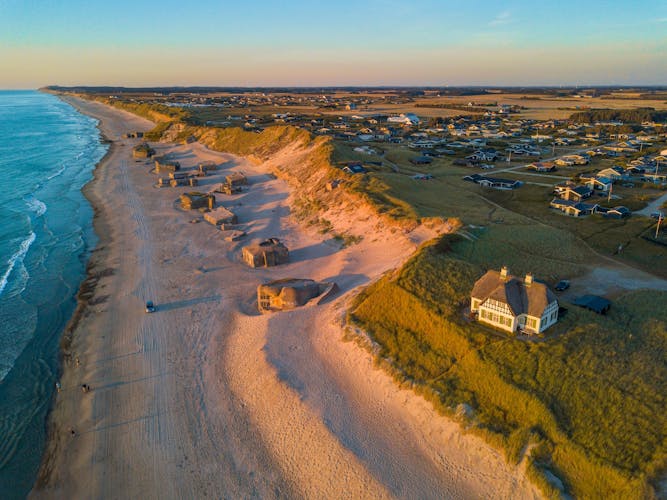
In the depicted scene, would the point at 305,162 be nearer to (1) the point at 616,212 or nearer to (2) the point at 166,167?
(2) the point at 166,167

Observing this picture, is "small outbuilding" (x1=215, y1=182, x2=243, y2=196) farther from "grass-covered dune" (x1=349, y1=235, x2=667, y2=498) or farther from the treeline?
the treeline

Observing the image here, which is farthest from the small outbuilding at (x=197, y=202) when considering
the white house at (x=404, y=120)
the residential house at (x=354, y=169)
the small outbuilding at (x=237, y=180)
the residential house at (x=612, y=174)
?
the white house at (x=404, y=120)

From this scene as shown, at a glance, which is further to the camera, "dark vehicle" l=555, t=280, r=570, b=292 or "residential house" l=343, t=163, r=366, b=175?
"residential house" l=343, t=163, r=366, b=175

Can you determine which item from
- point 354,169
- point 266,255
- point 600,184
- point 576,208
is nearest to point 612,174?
point 600,184

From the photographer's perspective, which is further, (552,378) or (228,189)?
(228,189)

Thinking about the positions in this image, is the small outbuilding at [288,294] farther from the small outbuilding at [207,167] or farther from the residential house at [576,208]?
the small outbuilding at [207,167]

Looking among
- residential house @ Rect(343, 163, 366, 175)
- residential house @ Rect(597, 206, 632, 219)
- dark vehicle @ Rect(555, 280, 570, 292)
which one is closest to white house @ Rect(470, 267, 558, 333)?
dark vehicle @ Rect(555, 280, 570, 292)

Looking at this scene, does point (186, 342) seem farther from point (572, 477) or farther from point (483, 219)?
point (483, 219)
